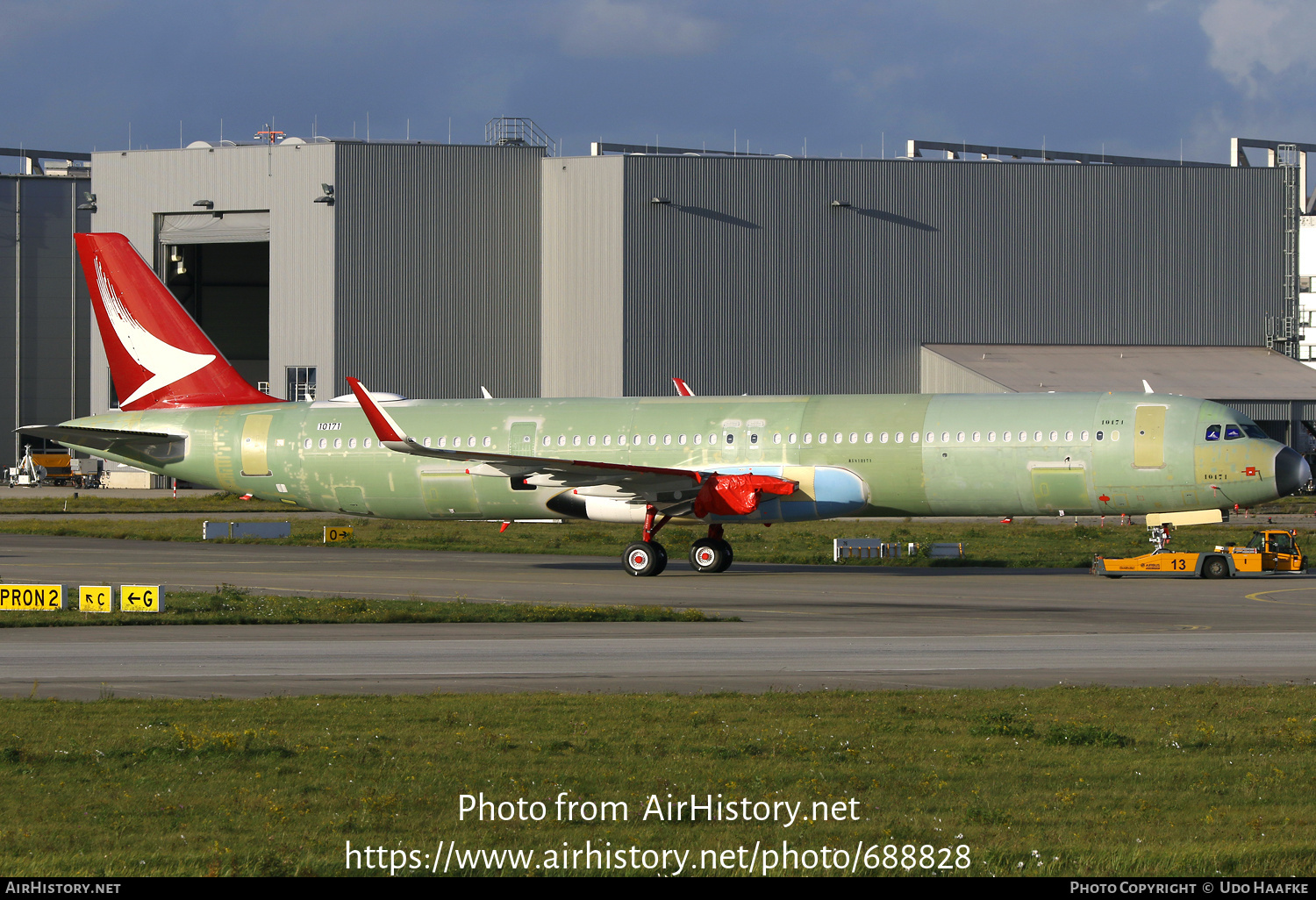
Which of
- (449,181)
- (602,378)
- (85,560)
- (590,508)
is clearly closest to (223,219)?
(449,181)

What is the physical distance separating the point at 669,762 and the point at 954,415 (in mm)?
23937

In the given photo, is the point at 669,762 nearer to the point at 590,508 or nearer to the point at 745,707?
the point at 745,707

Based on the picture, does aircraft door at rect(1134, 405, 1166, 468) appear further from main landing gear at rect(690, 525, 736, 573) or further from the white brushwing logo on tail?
the white brushwing logo on tail

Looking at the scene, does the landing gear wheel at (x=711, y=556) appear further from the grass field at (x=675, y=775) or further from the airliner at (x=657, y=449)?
the grass field at (x=675, y=775)

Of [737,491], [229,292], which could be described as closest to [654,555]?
[737,491]

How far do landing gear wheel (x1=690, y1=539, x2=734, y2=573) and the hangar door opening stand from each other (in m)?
54.9

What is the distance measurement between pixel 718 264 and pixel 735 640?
53918 millimetres

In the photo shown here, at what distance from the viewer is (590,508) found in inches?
1400

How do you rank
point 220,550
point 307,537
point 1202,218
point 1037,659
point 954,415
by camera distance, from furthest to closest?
point 1202,218, point 307,537, point 220,550, point 954,415, point 1037,659

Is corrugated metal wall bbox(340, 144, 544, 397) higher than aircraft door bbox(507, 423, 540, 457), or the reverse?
corrugated metal wall bbox(340, 144, 544, 397)

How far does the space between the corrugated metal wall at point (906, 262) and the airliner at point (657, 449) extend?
33648 mm

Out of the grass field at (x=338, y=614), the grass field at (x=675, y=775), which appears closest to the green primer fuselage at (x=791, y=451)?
the grass field at (x=338, y=614)

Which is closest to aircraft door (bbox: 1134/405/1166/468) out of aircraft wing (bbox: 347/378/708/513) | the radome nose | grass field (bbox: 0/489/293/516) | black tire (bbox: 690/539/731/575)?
the radome nose

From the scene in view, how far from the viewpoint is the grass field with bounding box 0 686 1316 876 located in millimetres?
8953
